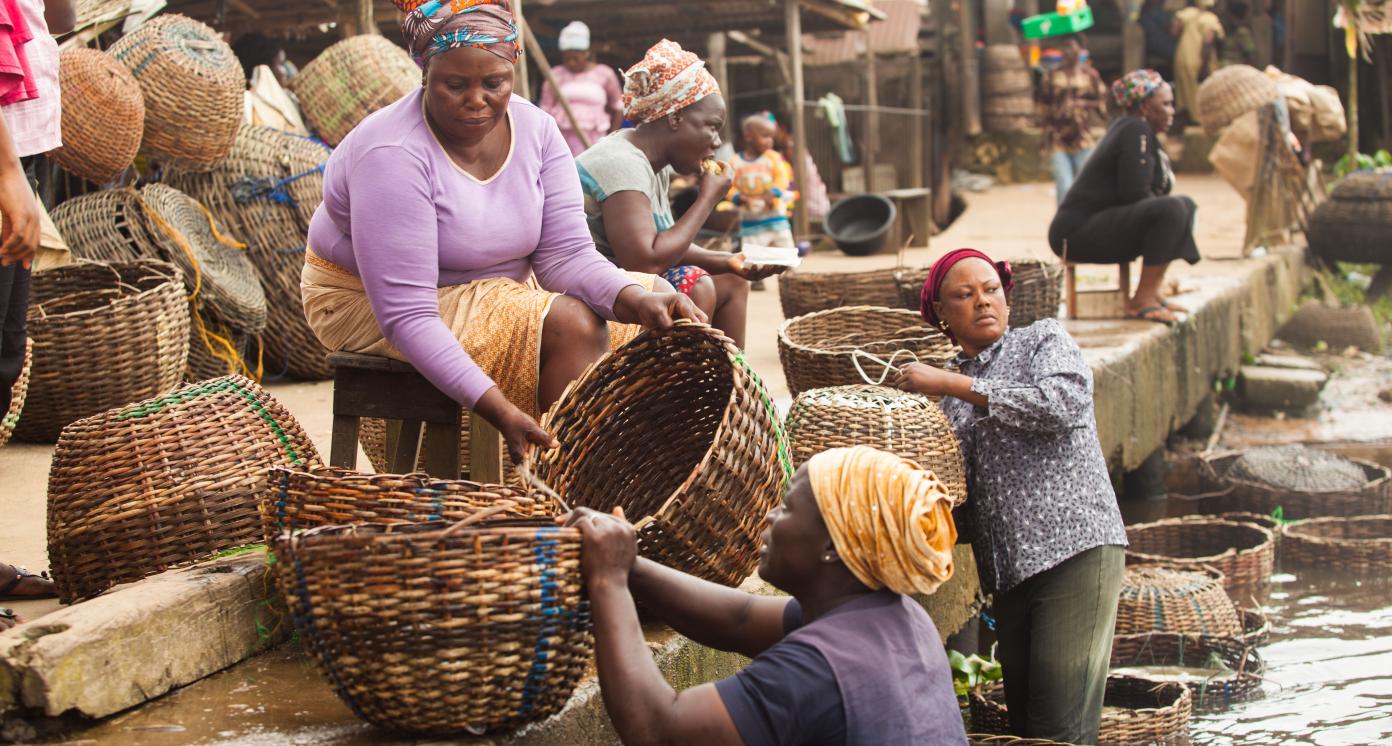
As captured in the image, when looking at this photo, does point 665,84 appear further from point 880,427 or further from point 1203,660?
point 1203,660

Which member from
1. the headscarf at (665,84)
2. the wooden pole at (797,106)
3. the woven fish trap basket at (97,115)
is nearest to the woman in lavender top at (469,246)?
the headscarf at (665,84)

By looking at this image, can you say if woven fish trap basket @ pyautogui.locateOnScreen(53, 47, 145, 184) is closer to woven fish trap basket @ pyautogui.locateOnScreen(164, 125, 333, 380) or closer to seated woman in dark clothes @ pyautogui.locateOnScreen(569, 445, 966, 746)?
woven fish trap basket @ pyautogui.locateOnScreen(164, 125, 333, 380)

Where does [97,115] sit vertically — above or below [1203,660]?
above

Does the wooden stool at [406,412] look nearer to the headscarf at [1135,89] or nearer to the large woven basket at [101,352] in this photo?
the large woven basket at [101,352]

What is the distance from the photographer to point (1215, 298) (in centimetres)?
1014

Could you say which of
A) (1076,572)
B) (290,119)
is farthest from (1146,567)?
(290,119)

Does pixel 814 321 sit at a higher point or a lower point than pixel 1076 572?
higher

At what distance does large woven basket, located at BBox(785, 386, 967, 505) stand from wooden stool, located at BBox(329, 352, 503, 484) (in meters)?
0.94

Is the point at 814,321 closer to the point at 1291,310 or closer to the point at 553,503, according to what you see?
the point at 553,503

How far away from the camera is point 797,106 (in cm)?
1333

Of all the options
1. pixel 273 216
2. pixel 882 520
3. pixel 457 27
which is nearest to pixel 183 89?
pixel 273 216

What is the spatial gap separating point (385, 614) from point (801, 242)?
11.1 m

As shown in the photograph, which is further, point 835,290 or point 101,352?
point 835,290

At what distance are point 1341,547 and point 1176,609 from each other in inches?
86.3
